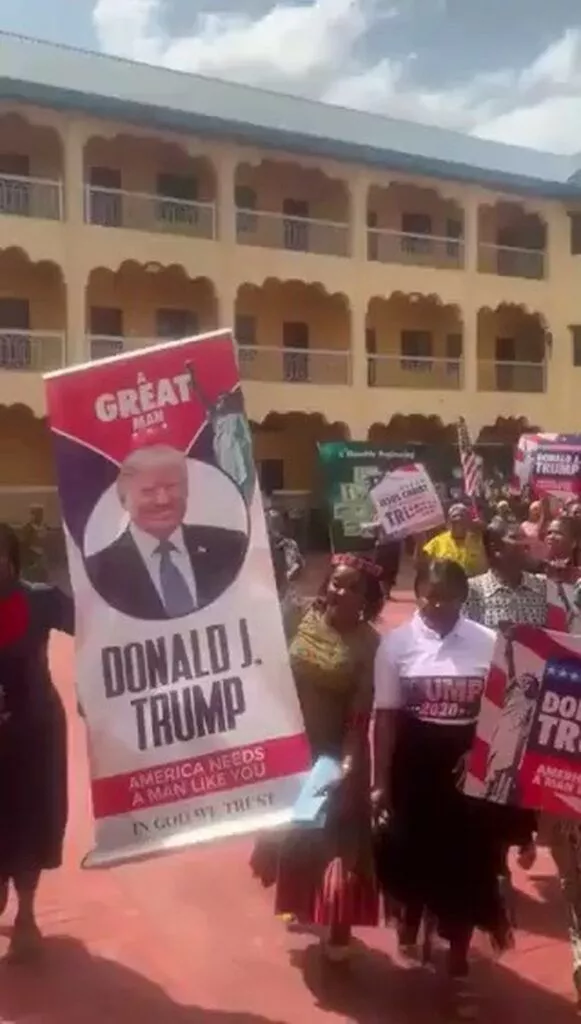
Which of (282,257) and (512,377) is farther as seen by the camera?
(512,377)

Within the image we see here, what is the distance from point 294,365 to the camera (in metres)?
23.3

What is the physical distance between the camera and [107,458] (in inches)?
145

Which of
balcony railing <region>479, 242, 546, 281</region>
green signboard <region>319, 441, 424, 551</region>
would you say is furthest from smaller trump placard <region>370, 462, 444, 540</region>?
balcony railing <region>479, 242, 546, 281</region>

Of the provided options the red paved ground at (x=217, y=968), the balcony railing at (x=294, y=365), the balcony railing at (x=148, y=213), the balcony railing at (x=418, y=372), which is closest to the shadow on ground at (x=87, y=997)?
the red paved ground at (x=217, y=968)

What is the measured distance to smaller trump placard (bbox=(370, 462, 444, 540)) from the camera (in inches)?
464

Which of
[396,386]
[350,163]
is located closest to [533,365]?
[396,386]

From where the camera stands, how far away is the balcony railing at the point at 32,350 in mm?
19672

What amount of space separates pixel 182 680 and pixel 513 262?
80.2 ft

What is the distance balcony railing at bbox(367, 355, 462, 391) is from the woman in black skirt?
832 inches

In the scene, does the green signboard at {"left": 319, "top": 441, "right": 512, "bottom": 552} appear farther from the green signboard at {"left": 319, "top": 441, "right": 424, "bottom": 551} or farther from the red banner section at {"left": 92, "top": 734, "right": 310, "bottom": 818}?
the red banner section at {"left": 92, "top": 734, "right": 310, "bottom": 818}

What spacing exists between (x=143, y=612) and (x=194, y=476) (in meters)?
0.44

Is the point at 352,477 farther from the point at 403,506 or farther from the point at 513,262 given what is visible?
the point at 513,262

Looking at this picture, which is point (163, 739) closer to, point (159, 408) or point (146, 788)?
point (146, 788)

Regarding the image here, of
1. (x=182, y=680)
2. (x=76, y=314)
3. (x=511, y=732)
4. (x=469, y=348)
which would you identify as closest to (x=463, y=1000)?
(x=511, y=732)
